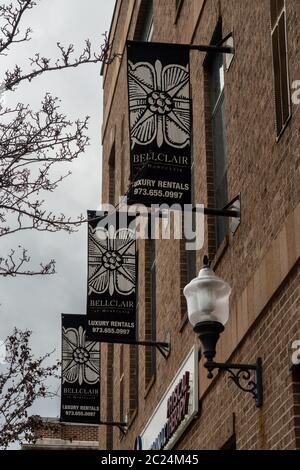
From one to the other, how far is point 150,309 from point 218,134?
232 inches

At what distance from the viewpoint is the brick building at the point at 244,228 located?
1031 centimetres

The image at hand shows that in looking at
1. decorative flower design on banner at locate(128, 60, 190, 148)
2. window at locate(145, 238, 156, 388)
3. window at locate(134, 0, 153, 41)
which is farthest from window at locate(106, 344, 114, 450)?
decorative flower design on banner at locate(128, 60, 190, 148)

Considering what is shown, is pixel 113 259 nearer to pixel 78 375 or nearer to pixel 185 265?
pixel 185 265

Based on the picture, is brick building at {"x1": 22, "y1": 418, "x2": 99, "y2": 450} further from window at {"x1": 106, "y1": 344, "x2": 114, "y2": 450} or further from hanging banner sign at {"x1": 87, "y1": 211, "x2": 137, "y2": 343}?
hanging banner sign at {"x1": 87, "y1": 211, "x2": 137, "y2": 343}

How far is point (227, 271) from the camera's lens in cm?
1278

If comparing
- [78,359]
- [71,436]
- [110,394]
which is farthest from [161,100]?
[71,436]

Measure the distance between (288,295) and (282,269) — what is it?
281 mm

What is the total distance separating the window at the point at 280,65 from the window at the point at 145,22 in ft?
37.4

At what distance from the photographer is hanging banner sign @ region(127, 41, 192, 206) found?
12.8 metres

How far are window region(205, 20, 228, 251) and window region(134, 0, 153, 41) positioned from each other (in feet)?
24.8

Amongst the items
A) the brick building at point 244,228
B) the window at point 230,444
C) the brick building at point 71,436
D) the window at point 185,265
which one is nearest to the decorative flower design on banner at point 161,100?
the brick building at point 244,228

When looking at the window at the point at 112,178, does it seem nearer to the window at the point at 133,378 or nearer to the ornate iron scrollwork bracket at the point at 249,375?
the window at the point at 133,378

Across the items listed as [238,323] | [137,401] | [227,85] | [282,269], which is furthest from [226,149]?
Result: [137,401]
